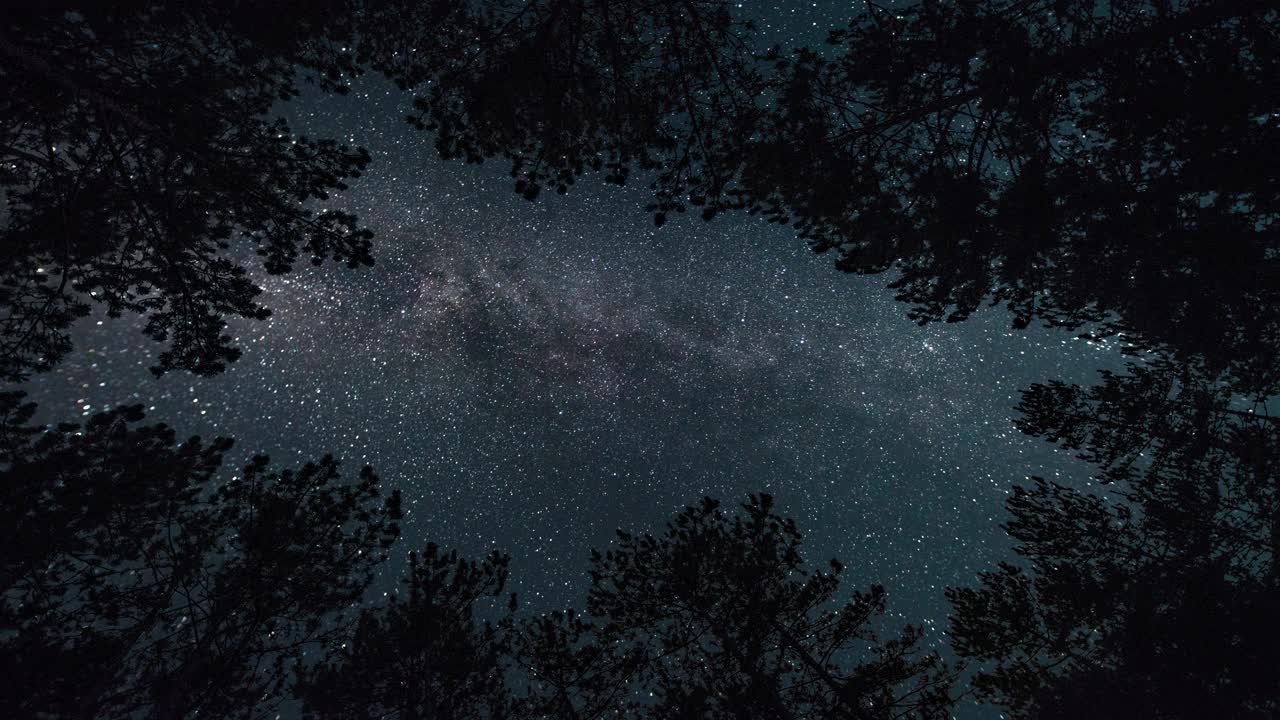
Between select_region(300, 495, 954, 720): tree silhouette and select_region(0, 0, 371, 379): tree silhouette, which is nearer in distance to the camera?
select_region(0, 0, 371, 379): tree silhouette

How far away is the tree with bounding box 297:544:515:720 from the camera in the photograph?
975 cm

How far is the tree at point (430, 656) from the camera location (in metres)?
9.75

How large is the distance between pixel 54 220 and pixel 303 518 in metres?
5.37

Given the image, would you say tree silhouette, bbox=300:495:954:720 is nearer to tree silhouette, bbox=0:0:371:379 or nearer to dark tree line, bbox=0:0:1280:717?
dark tree line, bbox=0:0:1280:717

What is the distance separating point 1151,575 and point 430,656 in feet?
43.9

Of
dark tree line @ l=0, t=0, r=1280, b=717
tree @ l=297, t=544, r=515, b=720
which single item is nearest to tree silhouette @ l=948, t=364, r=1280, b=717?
dark tree line @ l=0, t=0, r=1280, b=717

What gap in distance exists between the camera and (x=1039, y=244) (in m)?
4.71

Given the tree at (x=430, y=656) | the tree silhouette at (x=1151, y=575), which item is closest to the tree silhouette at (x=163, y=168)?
the tree at (x=430, y=656)

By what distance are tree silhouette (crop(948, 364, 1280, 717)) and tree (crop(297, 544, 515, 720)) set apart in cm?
985

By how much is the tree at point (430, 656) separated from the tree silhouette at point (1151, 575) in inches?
388

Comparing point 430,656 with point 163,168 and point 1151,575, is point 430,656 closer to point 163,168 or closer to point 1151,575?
point 163,168

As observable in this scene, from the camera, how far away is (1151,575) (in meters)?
6.52

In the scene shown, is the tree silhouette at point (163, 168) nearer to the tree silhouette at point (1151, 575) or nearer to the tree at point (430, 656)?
the tree at point (430, 656)

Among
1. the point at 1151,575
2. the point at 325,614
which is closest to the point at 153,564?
the point at 325,614
